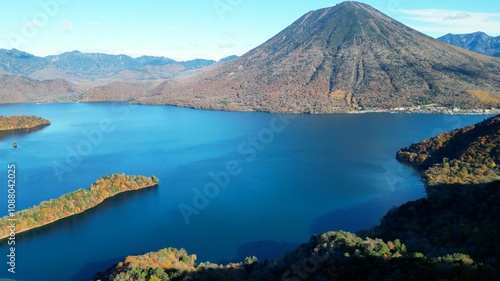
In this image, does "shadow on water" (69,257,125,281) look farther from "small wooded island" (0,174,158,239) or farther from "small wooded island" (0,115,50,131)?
"small wooded island" (0,115,50,131)

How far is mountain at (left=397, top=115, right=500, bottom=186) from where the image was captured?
124 feet

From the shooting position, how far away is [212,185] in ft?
147

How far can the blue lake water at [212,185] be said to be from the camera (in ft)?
100

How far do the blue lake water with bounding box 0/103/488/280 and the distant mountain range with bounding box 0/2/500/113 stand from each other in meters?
25.1

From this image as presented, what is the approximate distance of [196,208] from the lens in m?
37.8

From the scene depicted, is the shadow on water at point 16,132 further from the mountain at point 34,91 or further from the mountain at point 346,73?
the mountain at point 34,91

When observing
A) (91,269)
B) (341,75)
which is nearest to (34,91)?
(341,75)

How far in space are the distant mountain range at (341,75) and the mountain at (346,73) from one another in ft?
0.88

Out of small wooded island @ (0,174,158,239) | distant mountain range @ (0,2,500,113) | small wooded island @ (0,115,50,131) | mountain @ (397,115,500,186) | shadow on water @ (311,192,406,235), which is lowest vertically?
shadow on water @ (311,192,406,235)

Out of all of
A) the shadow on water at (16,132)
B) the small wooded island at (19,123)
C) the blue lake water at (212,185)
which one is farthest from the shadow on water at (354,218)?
the small wooded island at (19,123)

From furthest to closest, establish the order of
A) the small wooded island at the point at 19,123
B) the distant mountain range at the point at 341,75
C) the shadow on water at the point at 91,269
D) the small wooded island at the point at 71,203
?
the distant mountain range at the point at 341,75, the small wooded island at the point at 19,123, the small wooded island at the point at 71,203, the shadow on water at the point at 91,269

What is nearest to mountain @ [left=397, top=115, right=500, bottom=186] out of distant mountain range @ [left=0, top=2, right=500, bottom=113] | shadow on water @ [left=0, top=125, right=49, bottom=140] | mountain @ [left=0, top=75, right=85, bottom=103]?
distant mountain range @ [left=0, top=2, right=500, bottom=113]

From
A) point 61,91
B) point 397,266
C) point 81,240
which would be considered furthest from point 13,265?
point 61,91

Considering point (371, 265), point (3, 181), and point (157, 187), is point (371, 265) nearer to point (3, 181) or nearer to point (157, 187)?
point (157, 187)
